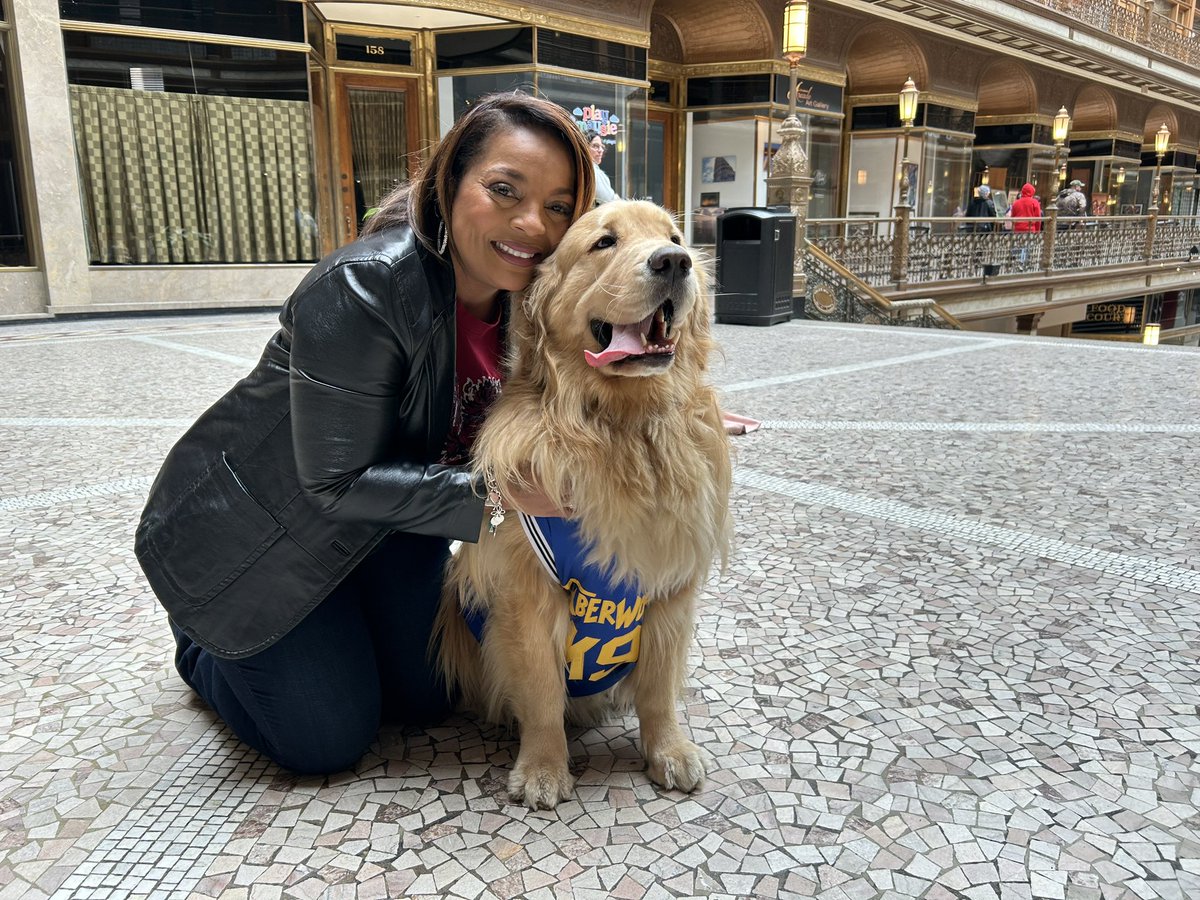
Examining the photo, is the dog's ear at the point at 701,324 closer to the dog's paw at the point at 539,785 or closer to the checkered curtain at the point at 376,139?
the dog's paw at the point at 539,785

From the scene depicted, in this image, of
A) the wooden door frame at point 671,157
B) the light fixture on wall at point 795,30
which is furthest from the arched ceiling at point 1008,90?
the light fixture on wall at point 795,30

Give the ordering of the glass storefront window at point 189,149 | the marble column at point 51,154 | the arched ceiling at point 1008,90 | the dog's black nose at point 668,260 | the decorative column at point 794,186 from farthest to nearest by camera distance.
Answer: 1. the arched ceiling at point 1008,90
2. the decorative column at point 794,186
3. the glass storefront window at point 189,149
4. the marble column at point 51,154
5. the dog's black nose at point 668,260

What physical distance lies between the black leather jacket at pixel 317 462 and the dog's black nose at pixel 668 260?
1.61 ft

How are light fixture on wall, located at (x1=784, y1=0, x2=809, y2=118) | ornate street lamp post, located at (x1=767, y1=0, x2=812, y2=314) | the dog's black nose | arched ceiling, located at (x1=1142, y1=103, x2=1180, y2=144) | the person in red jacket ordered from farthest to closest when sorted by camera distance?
arched ceiling, located at (x1=1142, y1=103, x2=1180, y2=144)
the person in red jacket
ornate street lamp post, located at (x1=767, y1=0, x2=812, y2=314)
light fixture on wall, located at (x1=784, y1=0, x2=809, y2=118)
the dog's black nose

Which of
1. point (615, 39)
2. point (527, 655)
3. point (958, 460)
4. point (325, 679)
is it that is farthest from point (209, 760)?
point (615, 39)

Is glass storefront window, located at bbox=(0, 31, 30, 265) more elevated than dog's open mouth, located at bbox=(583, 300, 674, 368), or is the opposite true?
glass storefront window, located at bbox=(0, 31, 30, 265)

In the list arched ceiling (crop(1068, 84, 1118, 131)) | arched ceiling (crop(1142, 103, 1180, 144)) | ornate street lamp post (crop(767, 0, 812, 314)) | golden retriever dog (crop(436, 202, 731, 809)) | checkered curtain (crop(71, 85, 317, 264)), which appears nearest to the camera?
golden retriever dog (crop(436, 202, 731, 809))

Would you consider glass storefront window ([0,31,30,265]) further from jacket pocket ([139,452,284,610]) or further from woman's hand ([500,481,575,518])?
woman's hand ([500,481,575,518])

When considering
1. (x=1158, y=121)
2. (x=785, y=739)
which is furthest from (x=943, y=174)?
(x=785, y=739)

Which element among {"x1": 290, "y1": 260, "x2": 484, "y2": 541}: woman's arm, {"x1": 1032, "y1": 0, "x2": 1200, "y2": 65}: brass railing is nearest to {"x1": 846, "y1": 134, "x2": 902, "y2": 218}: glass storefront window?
{"x1": 1032, "y1": 0, "x2": 1200, "y2": 65}: brass railing

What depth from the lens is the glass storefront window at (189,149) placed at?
10914mm

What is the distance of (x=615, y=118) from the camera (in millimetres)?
13805

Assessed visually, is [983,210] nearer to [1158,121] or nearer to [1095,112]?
[1095,112]

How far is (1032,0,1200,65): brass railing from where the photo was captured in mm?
21984
